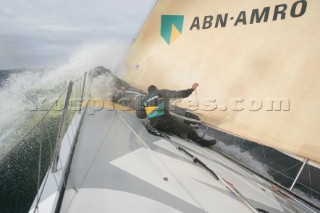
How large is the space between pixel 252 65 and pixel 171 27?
179 cm

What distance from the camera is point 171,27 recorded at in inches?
189

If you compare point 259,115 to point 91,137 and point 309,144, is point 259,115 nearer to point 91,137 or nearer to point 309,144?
point 309,144

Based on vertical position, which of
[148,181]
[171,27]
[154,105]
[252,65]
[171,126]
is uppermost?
[171,27]

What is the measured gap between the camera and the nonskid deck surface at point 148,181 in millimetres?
2262

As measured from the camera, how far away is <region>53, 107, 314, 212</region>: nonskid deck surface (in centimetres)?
226

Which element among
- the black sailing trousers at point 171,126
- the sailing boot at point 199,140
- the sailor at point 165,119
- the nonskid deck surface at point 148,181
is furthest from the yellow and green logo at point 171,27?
the nonskid deck surface at point 148,181

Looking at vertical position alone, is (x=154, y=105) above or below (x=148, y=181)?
above

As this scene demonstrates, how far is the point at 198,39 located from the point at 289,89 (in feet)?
5.27

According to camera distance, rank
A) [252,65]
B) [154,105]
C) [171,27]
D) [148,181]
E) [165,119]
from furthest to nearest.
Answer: [171,27], [154,105], [165,119], [252,65], [148,181]

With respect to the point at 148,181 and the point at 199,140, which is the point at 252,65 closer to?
the point at 199,140

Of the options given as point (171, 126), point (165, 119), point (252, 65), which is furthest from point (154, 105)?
point (252, 65)

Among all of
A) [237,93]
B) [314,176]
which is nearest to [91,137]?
[237,93]

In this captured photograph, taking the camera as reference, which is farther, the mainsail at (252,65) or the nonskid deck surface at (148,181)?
the mainsail at (252,65)

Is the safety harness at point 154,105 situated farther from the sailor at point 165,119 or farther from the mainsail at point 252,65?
the mainsail at point 252,65
